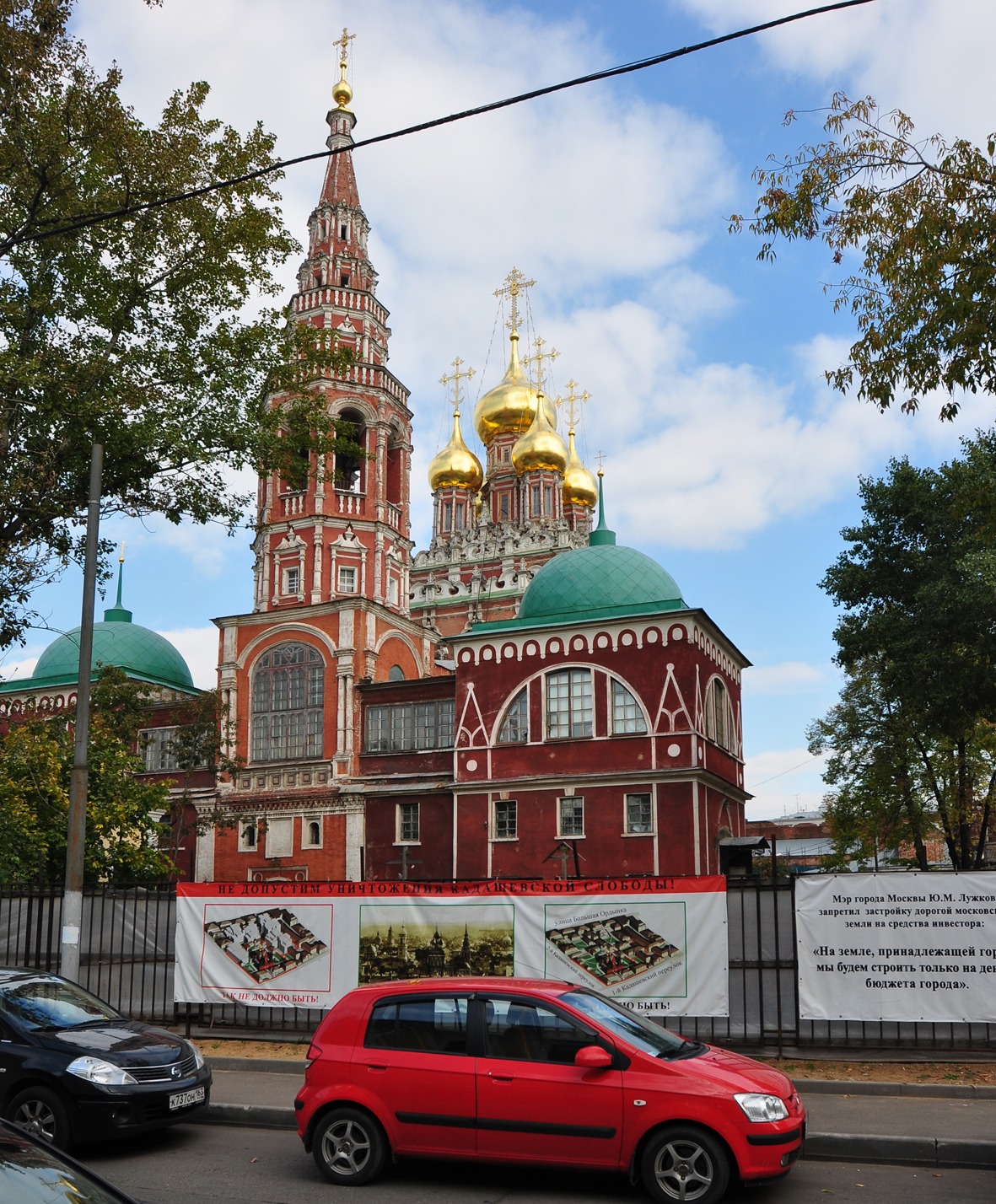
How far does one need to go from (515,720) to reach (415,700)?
420 centimetres

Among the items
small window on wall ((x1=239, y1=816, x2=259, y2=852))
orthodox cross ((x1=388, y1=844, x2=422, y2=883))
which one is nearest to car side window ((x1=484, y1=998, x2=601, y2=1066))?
orthodox cross ((x1=388, y1=844, x2=422, y2=883))

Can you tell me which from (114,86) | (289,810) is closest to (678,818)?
(289,810)

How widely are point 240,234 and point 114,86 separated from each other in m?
2.78

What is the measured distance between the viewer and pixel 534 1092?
8352 mm

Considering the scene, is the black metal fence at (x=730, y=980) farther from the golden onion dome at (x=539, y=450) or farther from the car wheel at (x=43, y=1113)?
the golden onion dome at (x=539, y=450)

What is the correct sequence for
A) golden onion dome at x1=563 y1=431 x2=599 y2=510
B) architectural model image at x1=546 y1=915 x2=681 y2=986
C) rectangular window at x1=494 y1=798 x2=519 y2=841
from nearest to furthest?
architectural model image at x1=546 y1=915 x2=681 y2=986 < rectangular window at x1=494 y1=798 x2=519 y2=841 < golden onion dome at x1=563 y1=431 x2=599 y2=510

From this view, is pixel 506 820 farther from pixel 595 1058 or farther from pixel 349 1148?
pixel 595 1058

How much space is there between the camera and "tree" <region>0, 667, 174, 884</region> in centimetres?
2439

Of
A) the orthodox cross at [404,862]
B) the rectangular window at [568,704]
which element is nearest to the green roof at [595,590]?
the rectangular window at [568,704]

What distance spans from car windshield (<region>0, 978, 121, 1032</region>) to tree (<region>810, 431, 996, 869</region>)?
21.9 meters

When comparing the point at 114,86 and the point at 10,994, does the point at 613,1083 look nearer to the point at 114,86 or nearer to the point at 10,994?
the point at 10,994

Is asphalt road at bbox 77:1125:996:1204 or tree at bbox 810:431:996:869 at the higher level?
tree at bbox 810:431:996:869

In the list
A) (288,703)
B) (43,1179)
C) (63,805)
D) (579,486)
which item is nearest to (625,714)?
(288,703)

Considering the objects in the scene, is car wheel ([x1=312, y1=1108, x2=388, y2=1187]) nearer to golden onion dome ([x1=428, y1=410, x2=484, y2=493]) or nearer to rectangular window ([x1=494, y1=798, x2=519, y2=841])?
rectangular window ([x1=494, y1=798, x2=519, y2=841])
